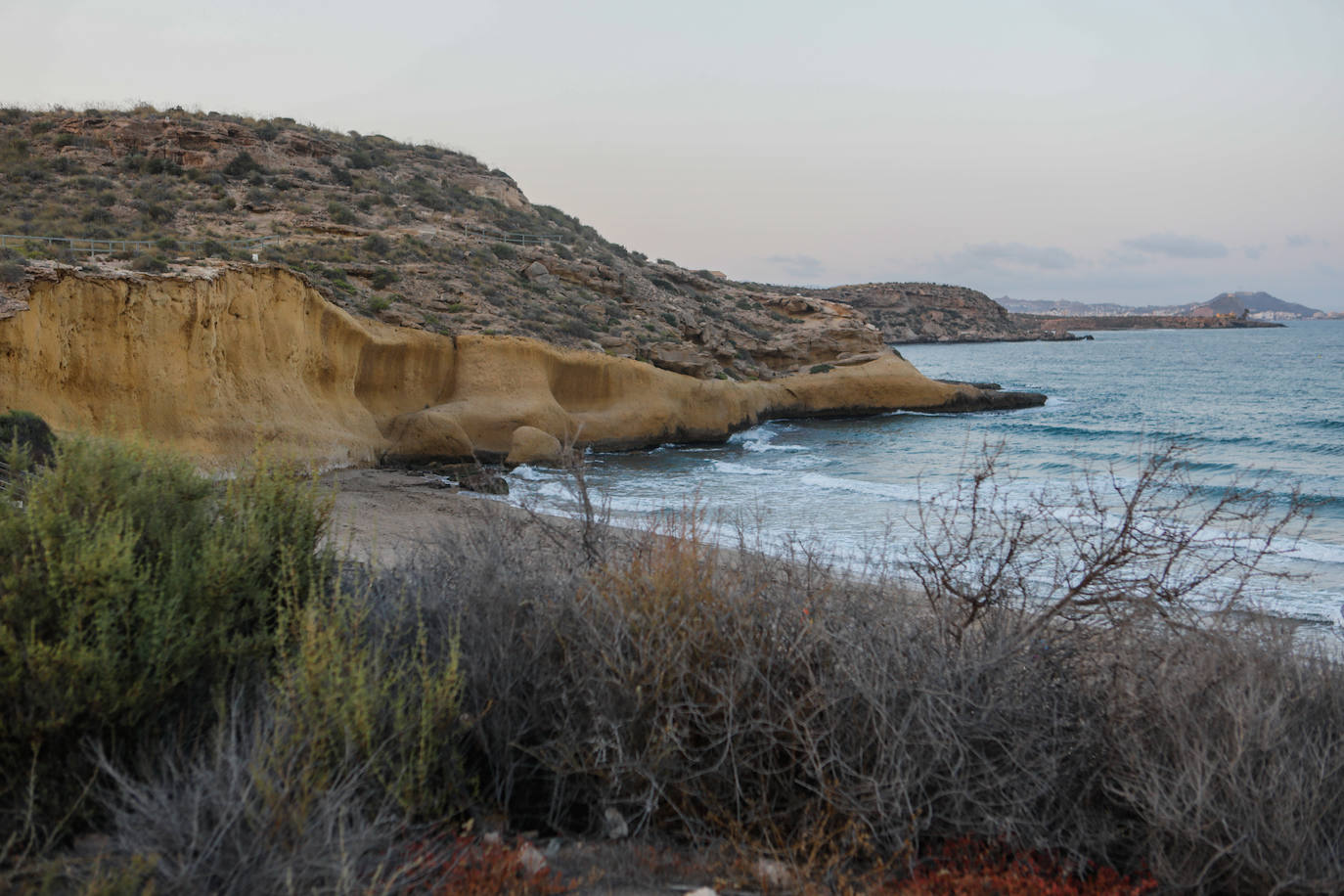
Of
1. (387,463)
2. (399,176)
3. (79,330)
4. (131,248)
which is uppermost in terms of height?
(399,176)

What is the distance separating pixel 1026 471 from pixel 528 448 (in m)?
14.1

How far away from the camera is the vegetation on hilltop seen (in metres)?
24.4

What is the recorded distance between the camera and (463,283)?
27297mm

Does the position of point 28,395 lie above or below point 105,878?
above

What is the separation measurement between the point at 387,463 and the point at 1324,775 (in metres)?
19.3

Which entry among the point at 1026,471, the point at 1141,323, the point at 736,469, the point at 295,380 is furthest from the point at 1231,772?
the point at 1141,323

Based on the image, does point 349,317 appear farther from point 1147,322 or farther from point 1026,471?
point 1147,322

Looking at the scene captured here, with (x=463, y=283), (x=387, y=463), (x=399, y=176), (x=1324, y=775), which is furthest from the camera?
(x=399, y=176)

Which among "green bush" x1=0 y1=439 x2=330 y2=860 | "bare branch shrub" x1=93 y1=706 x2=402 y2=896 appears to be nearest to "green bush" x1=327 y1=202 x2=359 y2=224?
"green bush" x1=0 y1=439 x2=330 y2=860

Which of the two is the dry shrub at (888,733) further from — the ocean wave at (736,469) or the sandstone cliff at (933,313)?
the sandstone cliff at (933,313)

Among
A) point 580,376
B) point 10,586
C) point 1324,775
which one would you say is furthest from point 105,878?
point 580,376

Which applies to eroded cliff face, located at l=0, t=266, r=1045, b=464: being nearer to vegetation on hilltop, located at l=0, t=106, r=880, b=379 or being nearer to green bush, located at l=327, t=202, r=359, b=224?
vegetation on hilltop, located at l=0, t=106, r=880, b=379

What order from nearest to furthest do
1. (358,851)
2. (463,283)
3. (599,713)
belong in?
(358,851) < (599,713) < (463,283)

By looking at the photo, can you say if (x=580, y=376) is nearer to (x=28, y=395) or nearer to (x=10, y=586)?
(x=28, y=395)
